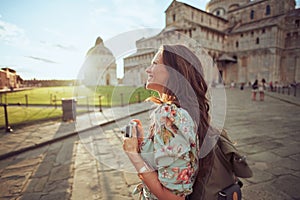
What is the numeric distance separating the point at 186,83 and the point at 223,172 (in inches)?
22.4

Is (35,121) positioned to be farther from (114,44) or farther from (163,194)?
(163,194)

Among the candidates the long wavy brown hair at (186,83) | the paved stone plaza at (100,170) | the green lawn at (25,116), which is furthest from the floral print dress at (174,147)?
the green lawn at (25,116)

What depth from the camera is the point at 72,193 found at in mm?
2506

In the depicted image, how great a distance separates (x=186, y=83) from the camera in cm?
99

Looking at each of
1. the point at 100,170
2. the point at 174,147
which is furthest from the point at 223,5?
the point at 174,147

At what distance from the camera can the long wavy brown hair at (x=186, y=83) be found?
989mm

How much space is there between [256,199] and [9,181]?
3.86 meters

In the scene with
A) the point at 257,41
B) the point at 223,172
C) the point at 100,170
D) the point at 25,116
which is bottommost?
the point at 100,170

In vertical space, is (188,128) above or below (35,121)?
above

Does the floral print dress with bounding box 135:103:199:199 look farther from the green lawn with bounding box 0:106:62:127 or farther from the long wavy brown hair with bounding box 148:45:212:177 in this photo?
the green lawn with bounding box 0:106:62:127

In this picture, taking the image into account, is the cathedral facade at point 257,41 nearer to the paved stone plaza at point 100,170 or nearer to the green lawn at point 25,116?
the green lawn at point 25,116

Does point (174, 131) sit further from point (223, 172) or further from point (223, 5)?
point (223, 5)

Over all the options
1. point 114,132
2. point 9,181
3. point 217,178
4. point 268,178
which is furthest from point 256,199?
point 114,132

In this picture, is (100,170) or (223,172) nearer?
(223,172)
